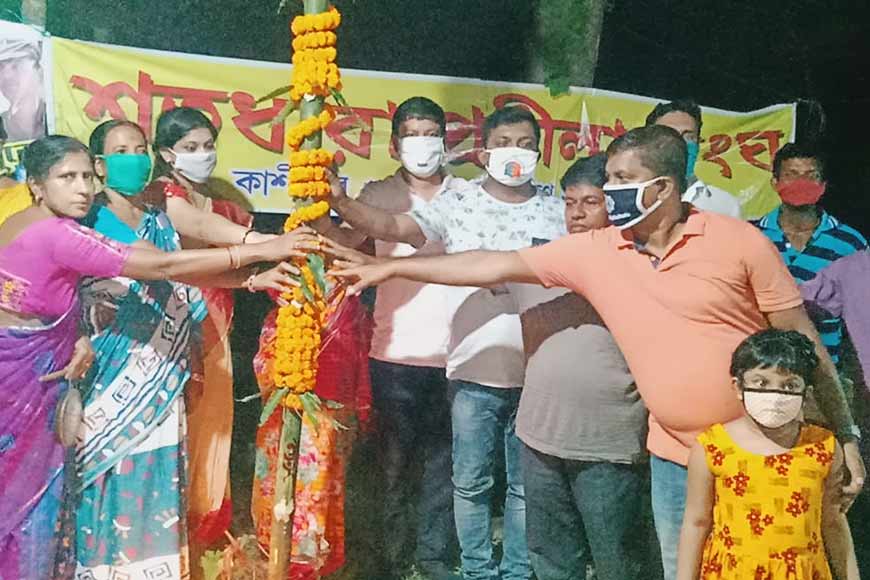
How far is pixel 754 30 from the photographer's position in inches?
104

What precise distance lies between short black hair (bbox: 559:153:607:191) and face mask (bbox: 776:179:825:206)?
24.0 inches

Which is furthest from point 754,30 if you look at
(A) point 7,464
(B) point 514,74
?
(A) point 7,464

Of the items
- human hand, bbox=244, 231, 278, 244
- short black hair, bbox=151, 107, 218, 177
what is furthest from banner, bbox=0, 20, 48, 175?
human hand, bbox=244, 231, 278, 244

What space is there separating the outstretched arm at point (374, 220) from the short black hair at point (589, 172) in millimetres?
442

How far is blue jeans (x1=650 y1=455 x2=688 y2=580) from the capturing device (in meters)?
2.28

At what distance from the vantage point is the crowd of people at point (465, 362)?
2.14 meters

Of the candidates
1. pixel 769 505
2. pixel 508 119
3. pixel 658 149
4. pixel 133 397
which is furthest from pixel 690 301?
pixel 133 397

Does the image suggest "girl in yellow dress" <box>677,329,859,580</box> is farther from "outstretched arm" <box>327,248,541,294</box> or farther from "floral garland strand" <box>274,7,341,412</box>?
"floral garland strand" <box>274,7,341,412</box>

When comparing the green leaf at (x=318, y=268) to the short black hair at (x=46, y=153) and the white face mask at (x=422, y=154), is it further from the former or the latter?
the short black hair at (x=46, y=153)

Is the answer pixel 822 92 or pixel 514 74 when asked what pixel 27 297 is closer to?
pixel 514 74

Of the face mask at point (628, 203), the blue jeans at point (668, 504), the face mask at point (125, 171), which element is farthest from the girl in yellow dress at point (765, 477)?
the face mask at point (125, 171)

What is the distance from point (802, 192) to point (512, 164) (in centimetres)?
86

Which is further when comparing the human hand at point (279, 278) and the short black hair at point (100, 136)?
the short black hair at point (100, 136)

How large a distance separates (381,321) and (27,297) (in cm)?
94
